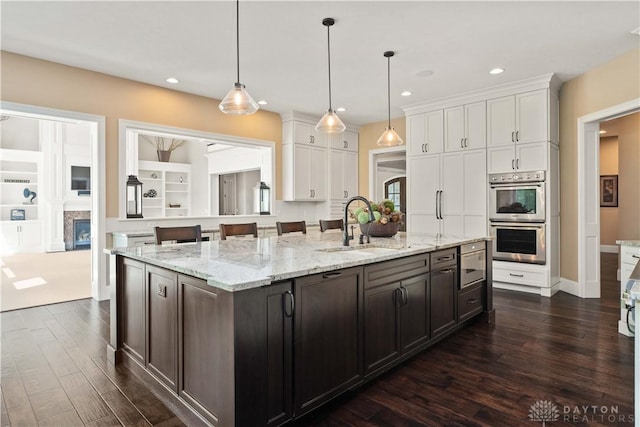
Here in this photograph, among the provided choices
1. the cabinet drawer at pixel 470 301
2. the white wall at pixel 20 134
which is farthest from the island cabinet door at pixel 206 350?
the white wall at pixel 20 134

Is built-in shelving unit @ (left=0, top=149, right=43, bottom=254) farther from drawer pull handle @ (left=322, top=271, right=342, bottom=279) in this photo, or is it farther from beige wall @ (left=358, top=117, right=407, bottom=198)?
drawer pull handle @ (left=322, top=271, right=342, bottom=279)

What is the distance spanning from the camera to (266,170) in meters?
6.22

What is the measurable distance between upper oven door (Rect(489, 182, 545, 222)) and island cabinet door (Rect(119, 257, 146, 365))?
14.6ft

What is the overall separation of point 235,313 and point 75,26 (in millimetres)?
3232

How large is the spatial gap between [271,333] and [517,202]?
167 inches

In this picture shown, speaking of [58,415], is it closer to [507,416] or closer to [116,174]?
[507,416]

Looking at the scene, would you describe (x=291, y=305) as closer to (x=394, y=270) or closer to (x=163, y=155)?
(x=394, y=270)

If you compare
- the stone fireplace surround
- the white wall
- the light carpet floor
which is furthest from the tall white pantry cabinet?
the white wall

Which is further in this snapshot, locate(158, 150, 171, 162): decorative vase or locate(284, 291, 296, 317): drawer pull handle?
locate(158, 150, 171, 162): decorative vase

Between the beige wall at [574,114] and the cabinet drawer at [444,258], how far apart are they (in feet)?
8.63

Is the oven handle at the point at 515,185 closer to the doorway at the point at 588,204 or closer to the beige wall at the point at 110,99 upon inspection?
the doorway at the point at 588,204

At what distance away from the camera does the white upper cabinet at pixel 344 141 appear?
675cm

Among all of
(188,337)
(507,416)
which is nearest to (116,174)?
(188,337)

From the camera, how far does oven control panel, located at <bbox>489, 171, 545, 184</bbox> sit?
4.50m
